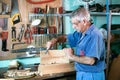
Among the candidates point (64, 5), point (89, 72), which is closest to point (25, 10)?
point (64, 5)

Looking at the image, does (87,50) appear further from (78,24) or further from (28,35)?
(28,35)

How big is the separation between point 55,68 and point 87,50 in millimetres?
468

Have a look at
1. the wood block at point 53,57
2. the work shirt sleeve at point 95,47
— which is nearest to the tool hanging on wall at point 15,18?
the wood block at point 53,57

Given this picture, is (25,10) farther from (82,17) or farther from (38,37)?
(82,17)

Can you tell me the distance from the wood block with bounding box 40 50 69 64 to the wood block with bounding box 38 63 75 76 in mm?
50

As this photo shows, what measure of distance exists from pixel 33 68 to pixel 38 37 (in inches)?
17.3

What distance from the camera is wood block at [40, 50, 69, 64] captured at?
2.46 meters

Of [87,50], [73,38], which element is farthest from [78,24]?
[73,38]

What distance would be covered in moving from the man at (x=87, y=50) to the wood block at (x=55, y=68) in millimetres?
239

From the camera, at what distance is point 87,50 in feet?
7.15

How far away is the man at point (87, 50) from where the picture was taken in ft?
7.04

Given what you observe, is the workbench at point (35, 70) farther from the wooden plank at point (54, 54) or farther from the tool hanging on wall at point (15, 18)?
the tool hanging on wall at point (15, 18)

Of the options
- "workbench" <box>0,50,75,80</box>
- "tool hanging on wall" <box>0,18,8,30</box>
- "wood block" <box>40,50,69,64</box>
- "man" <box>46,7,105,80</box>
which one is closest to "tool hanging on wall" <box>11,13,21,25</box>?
"tool hanging on wall" <box>0,18,8,30</box>

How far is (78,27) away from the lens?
2213mm
